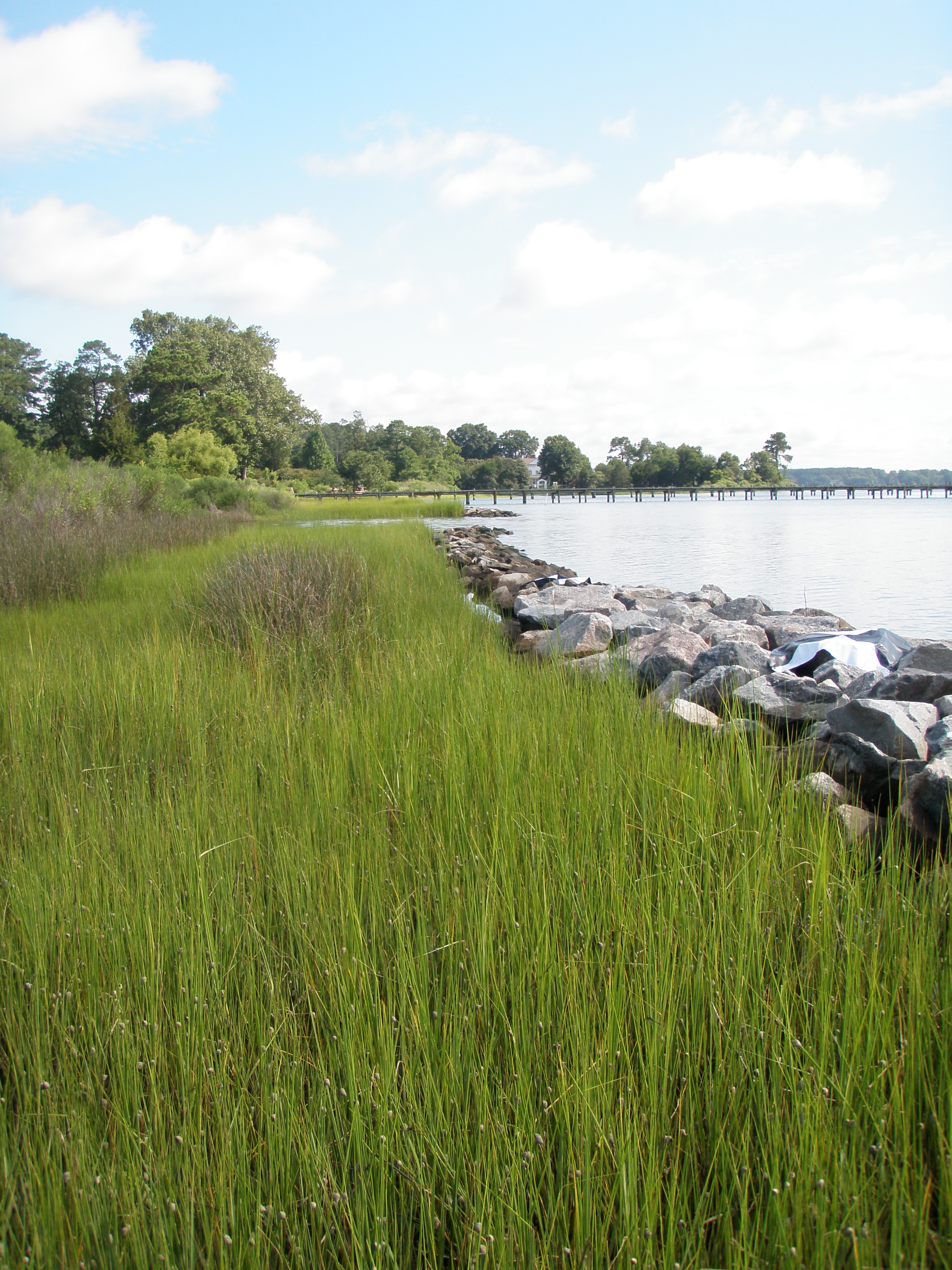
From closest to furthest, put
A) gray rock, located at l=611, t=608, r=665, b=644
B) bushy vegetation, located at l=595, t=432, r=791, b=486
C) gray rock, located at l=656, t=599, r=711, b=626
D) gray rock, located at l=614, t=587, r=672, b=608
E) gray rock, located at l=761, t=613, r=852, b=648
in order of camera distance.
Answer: gray rock, located at l=611, t=608, r=665, b=644
gray rock, located at l=761, t=613, r=852, b=648
gray rock, located at l=656, t=599, r=711, b=626
gray rock, located at l=614, t=587, r=672, b=608
bushy vegetation, located at l=595, t=432, r=791, b=486

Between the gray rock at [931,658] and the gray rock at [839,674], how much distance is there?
0.24 meters

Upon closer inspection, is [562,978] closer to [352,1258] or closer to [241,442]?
[352,1258]

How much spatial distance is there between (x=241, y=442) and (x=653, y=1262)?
48.7 metres

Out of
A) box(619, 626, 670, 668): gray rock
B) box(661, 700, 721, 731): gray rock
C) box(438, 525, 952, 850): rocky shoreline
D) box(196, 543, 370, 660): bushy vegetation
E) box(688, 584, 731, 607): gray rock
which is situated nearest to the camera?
box(438, 525, 952, 850): rocky shoreline

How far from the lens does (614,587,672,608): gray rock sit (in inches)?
315

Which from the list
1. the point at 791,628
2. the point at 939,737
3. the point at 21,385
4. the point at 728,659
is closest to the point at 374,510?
the point at 791,628

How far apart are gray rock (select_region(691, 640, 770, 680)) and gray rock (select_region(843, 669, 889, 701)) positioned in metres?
0.45

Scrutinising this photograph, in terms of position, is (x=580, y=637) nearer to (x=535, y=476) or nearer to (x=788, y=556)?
(x=788, y=556)

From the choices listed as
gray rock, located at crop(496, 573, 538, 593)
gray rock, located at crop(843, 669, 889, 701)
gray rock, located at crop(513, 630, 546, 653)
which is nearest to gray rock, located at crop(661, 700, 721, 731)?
gray rock, located at crop(843, 669, 889, 701)

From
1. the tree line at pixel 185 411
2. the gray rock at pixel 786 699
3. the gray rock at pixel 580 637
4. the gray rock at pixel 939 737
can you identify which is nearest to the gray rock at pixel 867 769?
the gray rock at pixel 939 737

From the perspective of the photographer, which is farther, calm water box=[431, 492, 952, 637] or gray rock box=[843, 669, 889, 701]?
calm water box=[431, 492, 952, 637]

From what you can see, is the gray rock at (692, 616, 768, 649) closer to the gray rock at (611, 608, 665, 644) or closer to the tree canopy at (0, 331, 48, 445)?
the gray rock at (611, 608, 665, 644)

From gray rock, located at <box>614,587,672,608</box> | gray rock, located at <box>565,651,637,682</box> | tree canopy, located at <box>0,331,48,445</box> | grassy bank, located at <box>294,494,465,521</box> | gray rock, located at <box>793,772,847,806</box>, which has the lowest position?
gray rock, located at <box>793,772,847,806</box>

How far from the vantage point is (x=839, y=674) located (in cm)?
431
